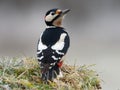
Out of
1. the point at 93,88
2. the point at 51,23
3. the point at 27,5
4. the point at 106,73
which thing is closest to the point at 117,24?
the point at 27,5

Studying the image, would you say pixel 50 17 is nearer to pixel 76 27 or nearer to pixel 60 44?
pixel 60 44

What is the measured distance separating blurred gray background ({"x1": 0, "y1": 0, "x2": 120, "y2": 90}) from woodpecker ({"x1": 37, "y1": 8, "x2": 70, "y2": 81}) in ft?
14.9

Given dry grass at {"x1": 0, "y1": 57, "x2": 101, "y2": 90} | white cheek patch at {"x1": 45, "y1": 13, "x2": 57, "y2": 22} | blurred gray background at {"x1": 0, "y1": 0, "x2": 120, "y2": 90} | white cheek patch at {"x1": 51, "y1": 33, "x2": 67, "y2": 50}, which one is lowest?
blurred gray background at {"x1": 0, "y1": 0, "x2": 120, "y2": 90}

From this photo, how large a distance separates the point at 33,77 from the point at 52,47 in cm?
54

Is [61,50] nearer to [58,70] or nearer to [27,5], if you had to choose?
[58,70]

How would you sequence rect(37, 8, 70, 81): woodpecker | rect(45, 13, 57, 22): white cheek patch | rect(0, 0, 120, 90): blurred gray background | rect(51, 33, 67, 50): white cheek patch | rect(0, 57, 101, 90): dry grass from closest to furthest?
rect(0, 57, 101, 90): dry grass, rect(37, 8, 70, 81): woodpecker, rect(51, 33, 67, 50): white cheek patch, rect(45, 13, 57, 22): white cheek patch, rect(0, 0, 120, 90): blurred gray background

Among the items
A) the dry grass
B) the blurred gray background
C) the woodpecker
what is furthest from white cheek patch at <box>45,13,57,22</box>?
the blurred gray background

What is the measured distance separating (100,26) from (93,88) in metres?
9.15

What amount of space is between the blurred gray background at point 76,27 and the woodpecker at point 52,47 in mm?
4531

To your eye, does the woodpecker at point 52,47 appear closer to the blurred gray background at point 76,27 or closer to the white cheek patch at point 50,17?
the white cheek patch at point 50,17

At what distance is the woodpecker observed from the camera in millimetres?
7582

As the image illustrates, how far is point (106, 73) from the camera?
490 inches

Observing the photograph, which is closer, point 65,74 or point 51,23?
point 65,74

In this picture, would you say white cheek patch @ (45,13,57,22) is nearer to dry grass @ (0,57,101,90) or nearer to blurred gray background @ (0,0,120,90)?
dry grass @ (0,57,101,90)
